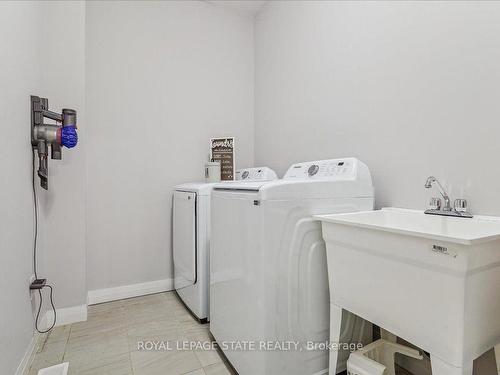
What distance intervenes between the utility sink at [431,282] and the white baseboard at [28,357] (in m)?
1.64

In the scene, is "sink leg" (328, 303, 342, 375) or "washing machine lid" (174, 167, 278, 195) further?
"washing machine lid" (174, 167, 278, 195)

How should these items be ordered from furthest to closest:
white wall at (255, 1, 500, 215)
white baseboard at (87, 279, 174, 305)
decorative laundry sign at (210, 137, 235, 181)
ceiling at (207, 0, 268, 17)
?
ceiling at (207, 0, 268, 17)
decorative laundry sign at (210, 137, 235, 181)
white baseboard at (87, 279, 174, 305)
white wall at (255, 1, 500, 215)

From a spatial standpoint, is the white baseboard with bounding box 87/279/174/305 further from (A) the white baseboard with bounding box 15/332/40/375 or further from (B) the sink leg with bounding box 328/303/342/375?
(B) the sink leg with bounding box 328/303/342/375

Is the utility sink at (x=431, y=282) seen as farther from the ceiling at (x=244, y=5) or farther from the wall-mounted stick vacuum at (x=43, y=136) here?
the ceiling at (x=244, y=5)

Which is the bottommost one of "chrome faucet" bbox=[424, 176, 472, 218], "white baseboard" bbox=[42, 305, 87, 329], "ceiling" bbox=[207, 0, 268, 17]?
"white baseboard" bbox=[42, 305, 87, 329]

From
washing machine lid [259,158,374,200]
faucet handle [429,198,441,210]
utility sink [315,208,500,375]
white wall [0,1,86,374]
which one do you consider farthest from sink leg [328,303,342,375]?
white wall [0,1,86,374]

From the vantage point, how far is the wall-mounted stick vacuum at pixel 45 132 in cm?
163

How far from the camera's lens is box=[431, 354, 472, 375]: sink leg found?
860 mm

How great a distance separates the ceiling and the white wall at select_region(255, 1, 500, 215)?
1.40 ft

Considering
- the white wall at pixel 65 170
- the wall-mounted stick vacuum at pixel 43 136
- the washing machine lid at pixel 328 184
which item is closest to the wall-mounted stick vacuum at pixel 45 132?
the wall-mounted stick vacuum at pixel 43 136

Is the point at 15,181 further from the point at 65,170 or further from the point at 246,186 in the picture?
the point at 246,186

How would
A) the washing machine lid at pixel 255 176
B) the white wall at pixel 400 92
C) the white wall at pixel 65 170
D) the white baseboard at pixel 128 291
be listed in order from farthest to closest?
the white baseboard at pixel 128 291 → the white wall at pixel 65 170 → the washing machine lid at pixel 255 176 → the white wall at pixel 400 92

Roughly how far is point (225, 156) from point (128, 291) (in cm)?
Result: 147

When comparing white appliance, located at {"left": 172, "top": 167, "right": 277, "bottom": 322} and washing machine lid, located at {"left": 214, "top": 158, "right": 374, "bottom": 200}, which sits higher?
washing machine lid, located at {"left": 214, "top": 158, "right": 374, "bottom": 200}
